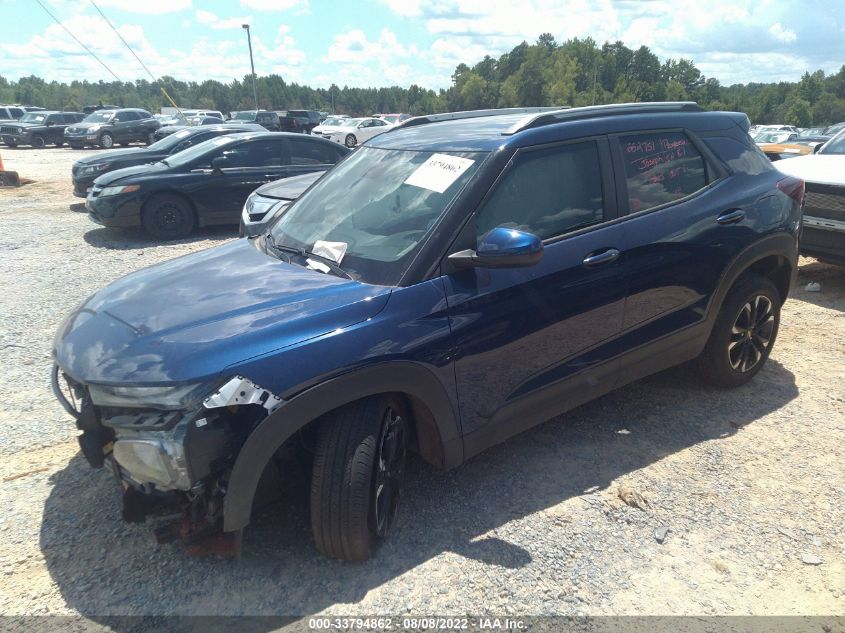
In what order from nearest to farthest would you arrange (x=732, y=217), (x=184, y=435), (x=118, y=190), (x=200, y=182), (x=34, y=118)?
(x=184, y=435), (x=732, y=217), (x=118, y=190), (x=200, y=182), (x=34, y=118)

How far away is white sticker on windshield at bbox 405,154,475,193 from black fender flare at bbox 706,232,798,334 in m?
1.87

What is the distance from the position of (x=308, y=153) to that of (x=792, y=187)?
773 centimetres

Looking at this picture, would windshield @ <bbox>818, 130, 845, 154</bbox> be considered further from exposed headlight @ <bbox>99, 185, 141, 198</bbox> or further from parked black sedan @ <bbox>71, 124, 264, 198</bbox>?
parked black sedan @ <bbox>71, 124, 264, 198</bbox>

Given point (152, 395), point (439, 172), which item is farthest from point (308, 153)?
point (152, 395)

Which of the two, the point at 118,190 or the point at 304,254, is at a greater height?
the point at 304,254

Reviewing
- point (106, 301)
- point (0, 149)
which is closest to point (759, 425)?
point (106, 301)

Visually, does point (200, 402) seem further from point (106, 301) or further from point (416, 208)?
point (416, 208)

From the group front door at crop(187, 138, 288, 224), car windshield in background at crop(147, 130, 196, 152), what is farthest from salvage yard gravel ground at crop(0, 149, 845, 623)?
car windshield in background at crop(147, 130, 196, 152)

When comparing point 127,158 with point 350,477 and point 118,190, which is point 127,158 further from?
point 350,477

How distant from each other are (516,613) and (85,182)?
38.4ft

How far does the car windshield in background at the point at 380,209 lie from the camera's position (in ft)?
9.48

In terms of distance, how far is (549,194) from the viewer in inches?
126

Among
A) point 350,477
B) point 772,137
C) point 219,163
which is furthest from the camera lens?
point 772,137

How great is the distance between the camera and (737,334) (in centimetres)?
416
